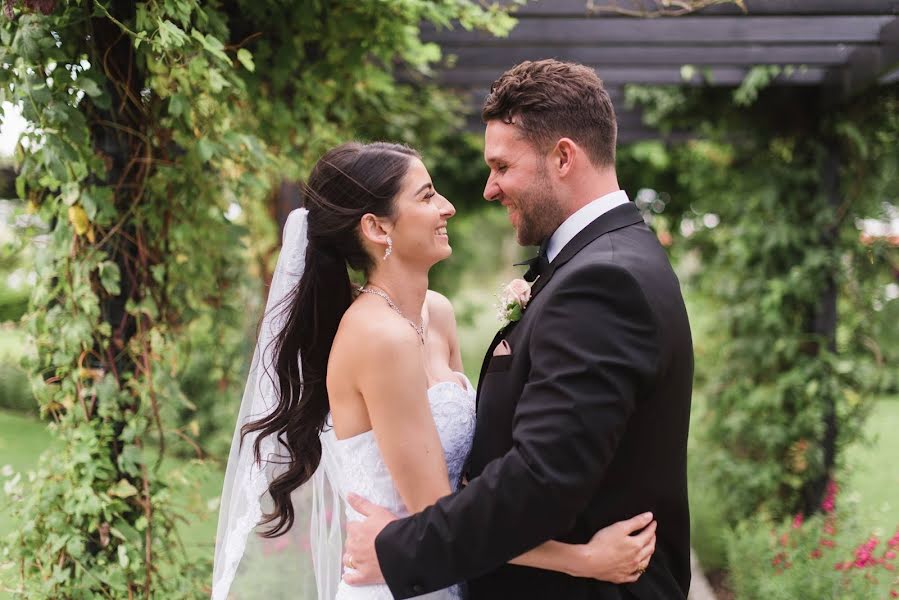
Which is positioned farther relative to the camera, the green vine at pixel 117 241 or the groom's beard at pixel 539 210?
the green vine at pixel 117 241

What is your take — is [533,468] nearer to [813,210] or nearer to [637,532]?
[637,532]

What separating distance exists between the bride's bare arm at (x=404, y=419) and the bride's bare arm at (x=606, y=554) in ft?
0.94

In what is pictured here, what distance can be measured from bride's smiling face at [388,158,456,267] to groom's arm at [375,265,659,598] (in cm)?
53

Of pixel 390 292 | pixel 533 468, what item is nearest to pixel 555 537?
pixel 533 468

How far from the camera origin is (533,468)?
1.70 meters

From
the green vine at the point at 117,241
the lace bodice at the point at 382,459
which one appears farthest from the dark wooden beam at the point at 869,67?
the lace bodice at the point at 382,459

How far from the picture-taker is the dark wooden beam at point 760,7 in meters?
3.74

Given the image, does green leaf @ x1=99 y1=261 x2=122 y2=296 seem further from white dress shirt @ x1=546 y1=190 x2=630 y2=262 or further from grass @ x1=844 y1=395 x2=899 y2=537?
grass @ x1=844 y1=395 x2=899 y2=537

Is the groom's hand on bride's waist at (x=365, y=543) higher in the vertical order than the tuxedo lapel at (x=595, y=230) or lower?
lower

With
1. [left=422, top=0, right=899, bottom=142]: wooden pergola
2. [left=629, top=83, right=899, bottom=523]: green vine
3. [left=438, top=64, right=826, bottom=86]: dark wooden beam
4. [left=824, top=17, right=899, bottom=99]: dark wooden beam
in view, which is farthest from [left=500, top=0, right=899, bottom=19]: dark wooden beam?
[left=438, top=64, right=826, bottom=86]: dark wooden beam

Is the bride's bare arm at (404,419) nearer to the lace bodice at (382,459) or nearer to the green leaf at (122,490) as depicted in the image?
the lace bodice at (382,459)

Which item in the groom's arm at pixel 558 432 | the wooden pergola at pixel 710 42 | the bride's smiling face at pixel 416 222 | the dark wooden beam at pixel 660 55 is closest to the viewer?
the groom's arm at pixel 558 432

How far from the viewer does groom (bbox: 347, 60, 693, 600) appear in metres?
1.71

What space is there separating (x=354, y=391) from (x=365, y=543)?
14.5 inches
